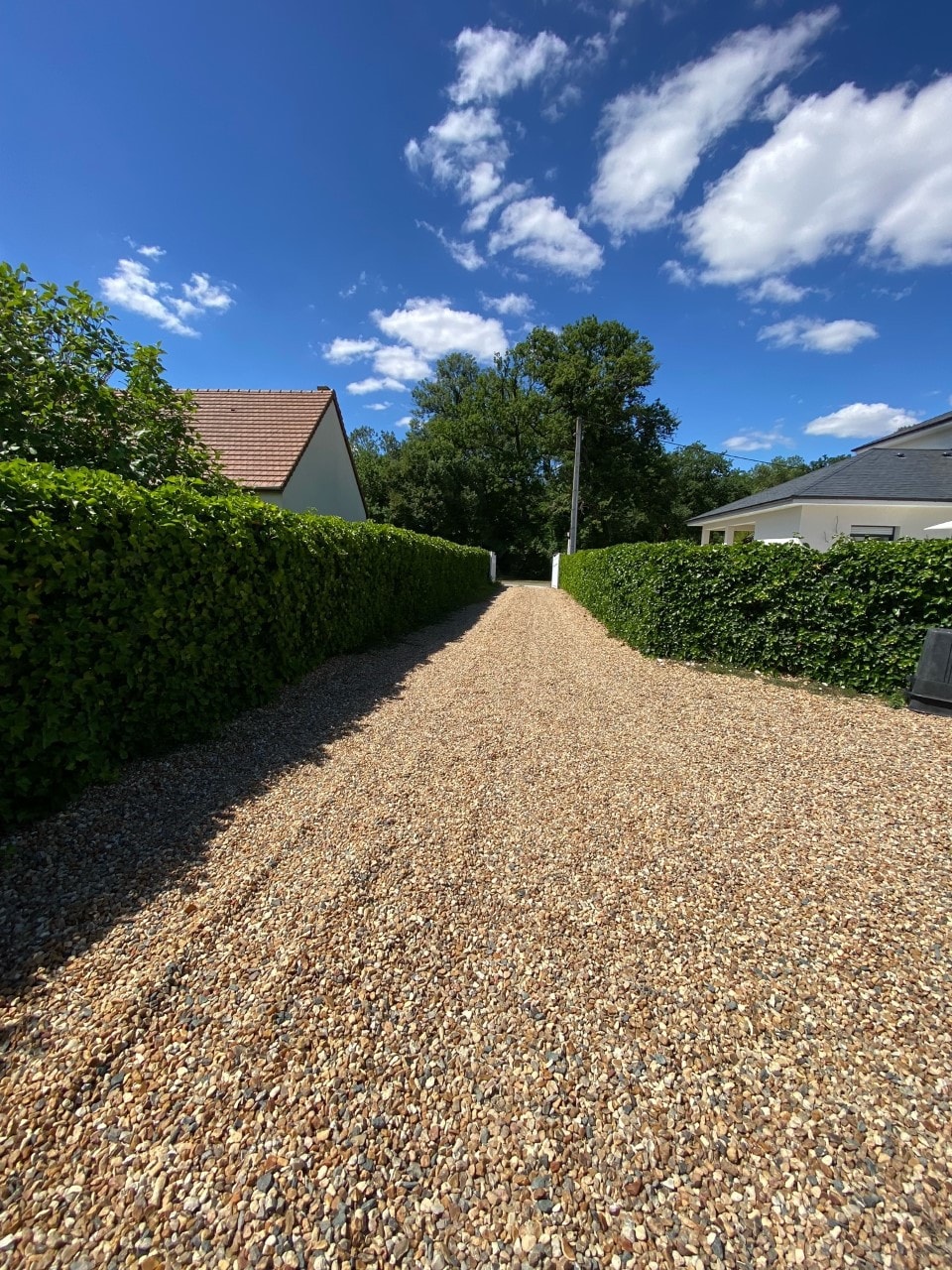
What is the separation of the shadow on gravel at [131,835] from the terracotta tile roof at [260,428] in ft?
26.4

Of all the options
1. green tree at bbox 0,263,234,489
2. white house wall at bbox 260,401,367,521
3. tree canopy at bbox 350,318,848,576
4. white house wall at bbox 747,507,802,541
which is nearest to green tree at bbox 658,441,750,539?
tree canopy at bbox 350,318,848,576

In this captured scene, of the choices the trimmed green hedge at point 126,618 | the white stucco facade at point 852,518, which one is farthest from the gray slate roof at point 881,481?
the trimmed green hedge at point 126,618

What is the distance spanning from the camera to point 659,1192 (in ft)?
4.31

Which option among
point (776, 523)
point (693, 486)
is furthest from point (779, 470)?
point (776, 523)

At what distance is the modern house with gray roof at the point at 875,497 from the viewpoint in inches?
477

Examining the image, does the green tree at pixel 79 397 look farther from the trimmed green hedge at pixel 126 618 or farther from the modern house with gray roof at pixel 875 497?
the modern house with gray roof at pixel 875 497

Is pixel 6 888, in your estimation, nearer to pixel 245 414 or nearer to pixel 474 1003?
pixel 474 1003

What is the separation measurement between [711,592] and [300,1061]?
664 centimetres

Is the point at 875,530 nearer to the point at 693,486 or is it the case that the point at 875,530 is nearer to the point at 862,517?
the point at 862,517

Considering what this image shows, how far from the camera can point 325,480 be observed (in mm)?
13898

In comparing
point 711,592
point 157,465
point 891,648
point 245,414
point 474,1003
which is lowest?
point 474,1003

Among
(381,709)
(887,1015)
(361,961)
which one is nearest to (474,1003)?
(361,961)

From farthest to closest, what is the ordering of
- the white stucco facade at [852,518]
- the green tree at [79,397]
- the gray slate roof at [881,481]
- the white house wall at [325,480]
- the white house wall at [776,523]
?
the white house wall at [776,523] → the gray slate roof at [881,481] → the white stucco facade at [852,518] → the white house wall at [325,480] → the green tree at [79,397]

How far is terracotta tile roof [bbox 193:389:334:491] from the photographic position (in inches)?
435
